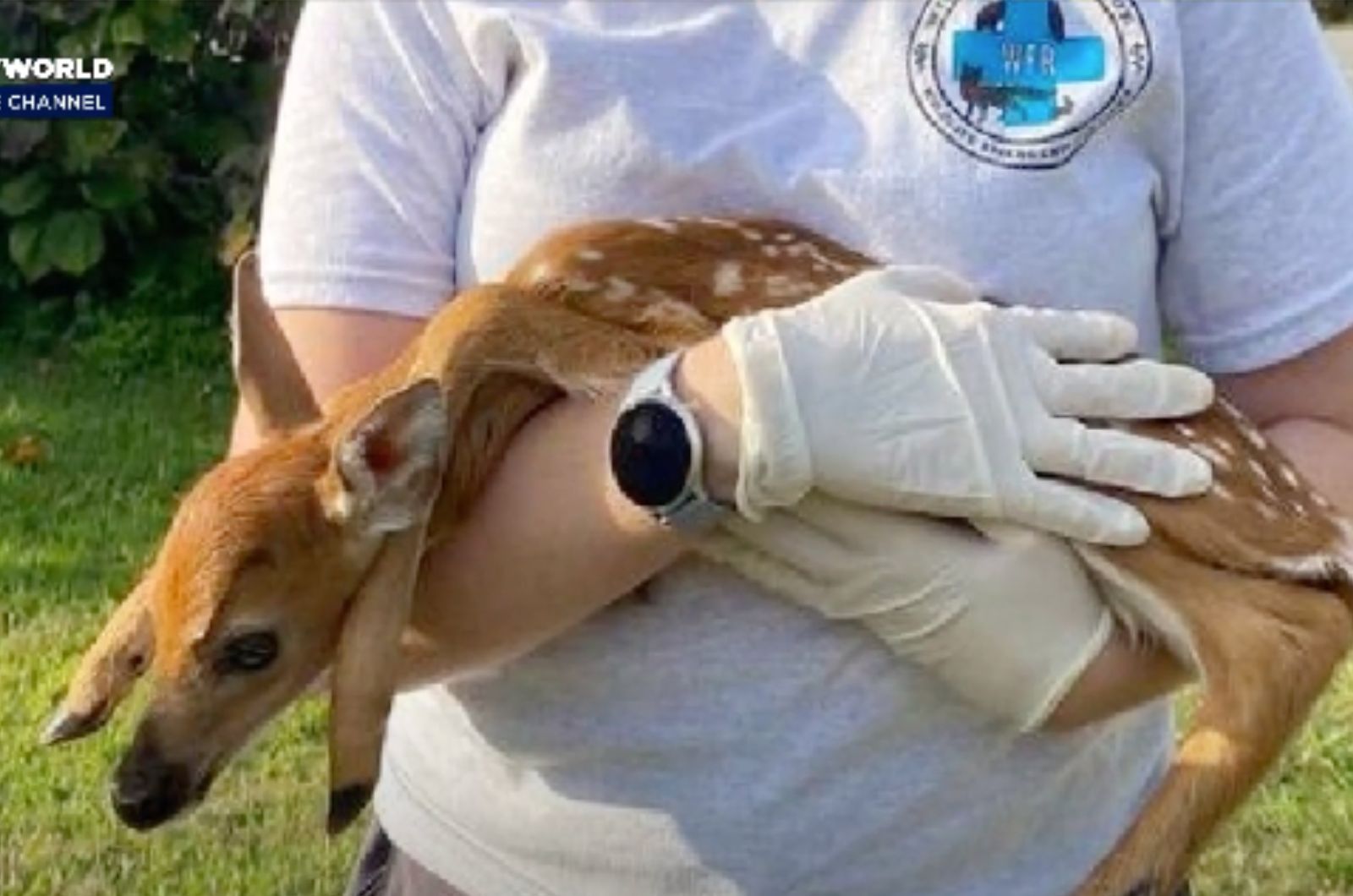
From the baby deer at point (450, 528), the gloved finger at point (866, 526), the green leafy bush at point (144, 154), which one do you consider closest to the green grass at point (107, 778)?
the green leafy bush at point (144, 154)

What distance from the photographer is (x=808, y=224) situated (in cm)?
188

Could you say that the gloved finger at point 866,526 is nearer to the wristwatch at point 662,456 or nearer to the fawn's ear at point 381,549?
the wristwatch at point 662,456

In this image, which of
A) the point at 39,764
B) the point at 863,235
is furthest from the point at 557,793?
the point at 39,764

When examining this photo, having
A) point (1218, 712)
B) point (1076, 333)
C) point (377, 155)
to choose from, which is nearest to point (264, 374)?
point (377, 155)

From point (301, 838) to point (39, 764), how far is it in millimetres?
485

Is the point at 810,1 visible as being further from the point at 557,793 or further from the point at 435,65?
the point at 557,793

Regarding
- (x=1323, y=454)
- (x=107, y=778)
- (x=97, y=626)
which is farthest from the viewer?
(x=97, y=626)

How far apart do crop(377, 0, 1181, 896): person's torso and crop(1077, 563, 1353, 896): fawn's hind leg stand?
0.11 metres

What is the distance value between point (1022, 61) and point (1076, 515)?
12.0 inches

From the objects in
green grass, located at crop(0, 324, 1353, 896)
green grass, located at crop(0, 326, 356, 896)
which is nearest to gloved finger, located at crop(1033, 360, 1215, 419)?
green grass, located at crop(0, 326, 356, 896)

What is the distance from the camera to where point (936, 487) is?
1725 millimetres

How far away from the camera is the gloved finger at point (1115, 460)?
1.77 metres

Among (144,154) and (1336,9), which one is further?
(1336,9)

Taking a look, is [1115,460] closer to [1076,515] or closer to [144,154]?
[1076,515]
